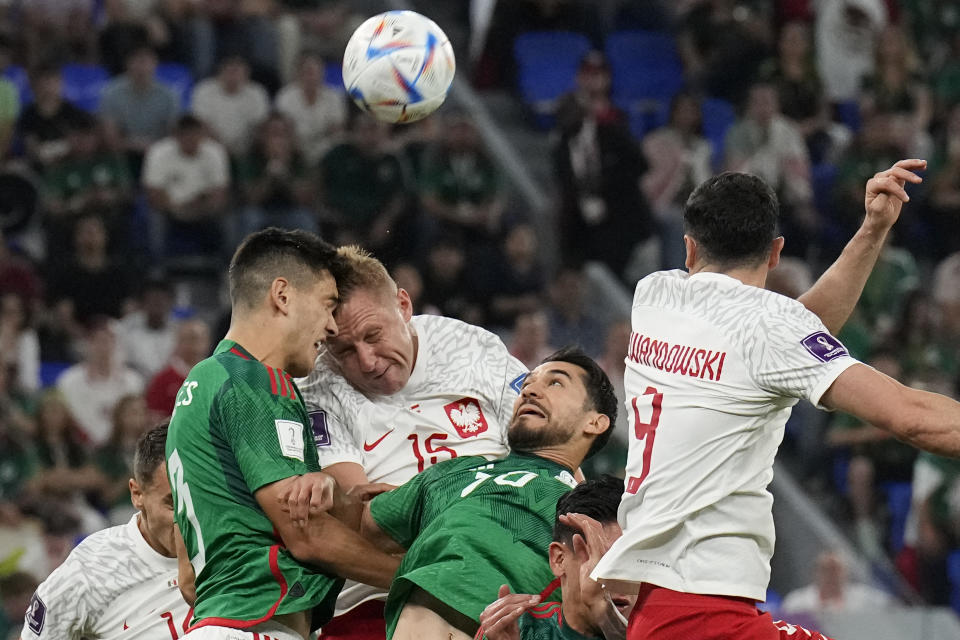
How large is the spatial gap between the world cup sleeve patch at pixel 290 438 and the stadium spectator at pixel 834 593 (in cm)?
575

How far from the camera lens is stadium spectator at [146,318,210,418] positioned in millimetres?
10500

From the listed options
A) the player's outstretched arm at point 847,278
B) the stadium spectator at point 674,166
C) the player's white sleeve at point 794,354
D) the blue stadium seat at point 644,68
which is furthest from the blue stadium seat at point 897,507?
the player's white sleeve at point 794,354

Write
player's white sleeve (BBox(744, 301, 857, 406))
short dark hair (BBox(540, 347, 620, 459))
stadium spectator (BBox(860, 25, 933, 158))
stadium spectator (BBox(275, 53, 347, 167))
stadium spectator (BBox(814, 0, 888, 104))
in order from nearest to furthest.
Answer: player's white sleeve (BBox(744, 301, 857, 406)) < short dark hair (BBox(540, 347, 620, 459)) < stadium spectator (BBox(275, 53, 347, 167)) < stadium spectator (BBox(860, 25, 933, 158)) < stadium spectator (BBox(814, 0, 888, 104))

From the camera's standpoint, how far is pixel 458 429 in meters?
5.84

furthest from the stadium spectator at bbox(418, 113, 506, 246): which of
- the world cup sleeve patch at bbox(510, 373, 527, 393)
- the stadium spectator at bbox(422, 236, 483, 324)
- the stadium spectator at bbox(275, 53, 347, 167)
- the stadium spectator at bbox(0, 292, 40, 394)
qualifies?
the world cup sleeve patch at bbox(510, 373, 527, 393)

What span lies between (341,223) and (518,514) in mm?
7018

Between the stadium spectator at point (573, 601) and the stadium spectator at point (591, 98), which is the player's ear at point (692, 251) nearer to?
the stadium spectator at point (573, 601)

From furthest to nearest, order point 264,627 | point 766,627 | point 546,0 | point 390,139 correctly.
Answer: point 546,0 → point 390,139 → point 264,627 → point 766,627

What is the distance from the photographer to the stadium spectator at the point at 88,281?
36.4 feet

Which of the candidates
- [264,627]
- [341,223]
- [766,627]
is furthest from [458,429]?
[341,223]

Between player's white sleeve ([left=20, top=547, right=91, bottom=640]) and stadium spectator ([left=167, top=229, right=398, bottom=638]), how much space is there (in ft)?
3.92

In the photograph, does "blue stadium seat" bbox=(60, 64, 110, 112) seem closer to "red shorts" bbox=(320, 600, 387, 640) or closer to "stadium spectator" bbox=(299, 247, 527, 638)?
"stadium spectator" bbox=(299, 247, 527, 638)

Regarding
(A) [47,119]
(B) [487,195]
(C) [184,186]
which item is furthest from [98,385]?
(B) [487,195]

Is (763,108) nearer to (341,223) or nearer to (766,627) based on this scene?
(341,223)
